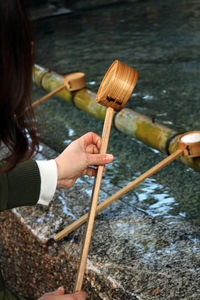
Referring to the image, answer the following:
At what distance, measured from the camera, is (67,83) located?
3.79 m

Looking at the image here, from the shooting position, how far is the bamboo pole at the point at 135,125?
2650 mm

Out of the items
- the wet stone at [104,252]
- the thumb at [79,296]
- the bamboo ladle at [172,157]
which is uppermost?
the thumb at [79,296]

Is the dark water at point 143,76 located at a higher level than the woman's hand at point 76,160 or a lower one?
lower

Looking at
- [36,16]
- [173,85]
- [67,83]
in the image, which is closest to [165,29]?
[173,85]

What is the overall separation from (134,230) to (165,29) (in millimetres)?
5517

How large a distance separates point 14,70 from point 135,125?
214 cm

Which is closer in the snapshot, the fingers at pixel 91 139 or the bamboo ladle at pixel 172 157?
the fingers at pixel 91 139

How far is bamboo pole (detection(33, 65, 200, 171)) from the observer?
2650mm

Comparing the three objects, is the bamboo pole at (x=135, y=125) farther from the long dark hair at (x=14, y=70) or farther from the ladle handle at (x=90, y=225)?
the long dark hair at (x=14, y=70)

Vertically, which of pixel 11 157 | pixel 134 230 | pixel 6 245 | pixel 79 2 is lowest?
pixel 79 2

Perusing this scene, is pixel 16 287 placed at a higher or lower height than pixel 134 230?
lower

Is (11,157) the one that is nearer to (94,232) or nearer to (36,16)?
(94,232)

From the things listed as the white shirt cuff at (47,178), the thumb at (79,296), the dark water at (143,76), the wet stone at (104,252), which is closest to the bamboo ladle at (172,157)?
the wet stone at (104,252)

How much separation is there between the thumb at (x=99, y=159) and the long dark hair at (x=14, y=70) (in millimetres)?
463
